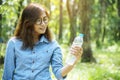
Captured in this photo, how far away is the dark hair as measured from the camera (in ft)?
14.8

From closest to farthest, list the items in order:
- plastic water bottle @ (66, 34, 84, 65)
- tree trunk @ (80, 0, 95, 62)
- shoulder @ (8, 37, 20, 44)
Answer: plastic water bottle @ (66, 34, 84, 65), shoulder @ (8, 37, 20, 44), tree trunk @ (80, 0, 95, 62)

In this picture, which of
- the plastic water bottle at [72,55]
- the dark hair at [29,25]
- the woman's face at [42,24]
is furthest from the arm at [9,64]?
the plastic water bottle at [72,55]

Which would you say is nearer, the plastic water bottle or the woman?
the plastic water bottle

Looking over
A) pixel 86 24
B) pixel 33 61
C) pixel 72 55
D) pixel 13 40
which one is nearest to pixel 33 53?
pixel 33 61

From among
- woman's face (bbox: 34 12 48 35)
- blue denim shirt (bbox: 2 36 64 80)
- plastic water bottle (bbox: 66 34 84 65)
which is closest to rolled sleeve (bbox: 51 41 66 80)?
blue denim shirt (bbox: 2 36 64 80)

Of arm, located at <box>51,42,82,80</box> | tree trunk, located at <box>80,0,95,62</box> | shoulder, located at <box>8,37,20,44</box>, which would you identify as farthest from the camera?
tree trunk, located at <box>80,0,95,62</box>

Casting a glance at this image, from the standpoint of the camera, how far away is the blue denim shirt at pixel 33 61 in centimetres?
445

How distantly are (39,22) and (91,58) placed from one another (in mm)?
11256

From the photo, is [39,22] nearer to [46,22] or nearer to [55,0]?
[46,22]

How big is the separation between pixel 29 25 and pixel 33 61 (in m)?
0.44

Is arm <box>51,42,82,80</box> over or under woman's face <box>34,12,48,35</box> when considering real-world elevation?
under

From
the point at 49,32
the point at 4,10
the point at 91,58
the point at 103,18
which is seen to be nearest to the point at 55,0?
the point at 103,18

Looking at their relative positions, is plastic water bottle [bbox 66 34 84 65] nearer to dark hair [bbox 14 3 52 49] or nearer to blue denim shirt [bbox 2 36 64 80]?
blue denim shirt [bbox 2 36 64 80]

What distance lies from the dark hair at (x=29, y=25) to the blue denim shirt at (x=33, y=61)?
0.21 feet
